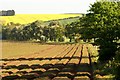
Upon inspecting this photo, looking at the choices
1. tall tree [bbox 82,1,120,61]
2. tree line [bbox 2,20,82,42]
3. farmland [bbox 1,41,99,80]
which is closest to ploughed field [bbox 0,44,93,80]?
farmland [bbox 1,41,99,80]

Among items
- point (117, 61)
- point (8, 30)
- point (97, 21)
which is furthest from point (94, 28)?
point (8, 30)

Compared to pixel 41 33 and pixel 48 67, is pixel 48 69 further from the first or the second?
pixel 41 33

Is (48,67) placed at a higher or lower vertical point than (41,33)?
higher

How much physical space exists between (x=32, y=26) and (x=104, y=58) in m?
133

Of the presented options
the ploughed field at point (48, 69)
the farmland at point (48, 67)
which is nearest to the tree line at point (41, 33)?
the farmland at point (48, 67)

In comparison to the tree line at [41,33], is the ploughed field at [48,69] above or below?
above

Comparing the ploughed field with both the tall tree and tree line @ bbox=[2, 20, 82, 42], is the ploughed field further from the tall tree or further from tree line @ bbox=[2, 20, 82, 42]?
tree line @ bbox=[2, 20, 82, 42]

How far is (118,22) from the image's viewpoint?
41.6 m

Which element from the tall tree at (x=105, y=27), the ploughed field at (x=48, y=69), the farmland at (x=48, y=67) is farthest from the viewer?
the tall tree at (x=105, y=27)

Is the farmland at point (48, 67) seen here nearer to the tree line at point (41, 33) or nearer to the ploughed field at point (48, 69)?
the ploughed field at point (48, 69)

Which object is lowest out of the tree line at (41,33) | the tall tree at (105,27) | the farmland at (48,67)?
the tree line at (41,33)

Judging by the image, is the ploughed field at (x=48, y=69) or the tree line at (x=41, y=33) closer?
the ploughed field at (x=48, y=69)

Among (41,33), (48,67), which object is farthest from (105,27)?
(41,33)

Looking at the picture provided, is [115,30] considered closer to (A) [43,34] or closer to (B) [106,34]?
(B) [106,34]
